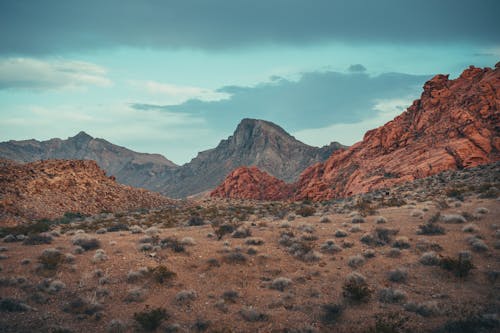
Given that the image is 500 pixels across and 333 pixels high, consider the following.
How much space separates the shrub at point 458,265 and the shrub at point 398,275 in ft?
5.25

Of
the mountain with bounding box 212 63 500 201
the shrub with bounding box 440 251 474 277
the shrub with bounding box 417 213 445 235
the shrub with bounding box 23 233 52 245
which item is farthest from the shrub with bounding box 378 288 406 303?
the mountain with bounding box 212 63 500 201

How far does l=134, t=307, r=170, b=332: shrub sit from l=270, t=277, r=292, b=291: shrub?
14.3ft

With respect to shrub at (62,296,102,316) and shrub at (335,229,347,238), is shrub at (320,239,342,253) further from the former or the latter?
shrub at (62,296,102,316)

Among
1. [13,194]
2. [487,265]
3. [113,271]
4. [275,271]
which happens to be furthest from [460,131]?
[13,194]

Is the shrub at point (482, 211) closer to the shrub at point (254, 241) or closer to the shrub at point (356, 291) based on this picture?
the shrub at point (356, 291)

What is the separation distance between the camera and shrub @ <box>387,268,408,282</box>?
13.6 m

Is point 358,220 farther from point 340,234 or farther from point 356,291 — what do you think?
point 356,291

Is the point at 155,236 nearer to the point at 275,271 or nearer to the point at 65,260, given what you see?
the point at 65,260

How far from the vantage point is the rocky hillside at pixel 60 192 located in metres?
36.9

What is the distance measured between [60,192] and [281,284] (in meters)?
→ 40.2

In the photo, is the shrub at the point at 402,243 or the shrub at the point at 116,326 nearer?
the shrub at the point at 116,326

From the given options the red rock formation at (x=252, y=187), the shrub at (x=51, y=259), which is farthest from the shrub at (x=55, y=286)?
the red rock formation at (x=252, y=187)

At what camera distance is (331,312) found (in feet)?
39.3

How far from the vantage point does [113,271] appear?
15.0 m
